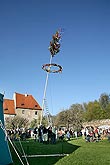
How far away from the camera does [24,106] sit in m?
85.1

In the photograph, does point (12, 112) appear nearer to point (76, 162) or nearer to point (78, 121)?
point (78, 121)

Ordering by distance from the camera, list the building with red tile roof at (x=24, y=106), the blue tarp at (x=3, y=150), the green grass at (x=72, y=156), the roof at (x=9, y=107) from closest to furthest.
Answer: the blue tarp at (x=3, y=150) < the green grass at (x=72, y=156) < the roof at (x=9, y=107) < the building with red tile roof at (x=24, y=106)

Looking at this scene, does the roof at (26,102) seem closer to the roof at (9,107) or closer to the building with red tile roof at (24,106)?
the building with red tile roof at (24,106)

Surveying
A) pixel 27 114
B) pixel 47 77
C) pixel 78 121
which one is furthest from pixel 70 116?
pixel 47 77

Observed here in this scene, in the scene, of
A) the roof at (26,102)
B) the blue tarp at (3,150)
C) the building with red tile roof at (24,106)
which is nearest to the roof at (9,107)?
the building with red tile roof at (24,106)

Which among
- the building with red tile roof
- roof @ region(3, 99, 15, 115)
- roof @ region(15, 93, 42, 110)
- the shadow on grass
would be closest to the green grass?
the shadow on grass

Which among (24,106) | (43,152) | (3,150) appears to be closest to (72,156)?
(43,152)

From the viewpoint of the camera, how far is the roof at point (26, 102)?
8506cm

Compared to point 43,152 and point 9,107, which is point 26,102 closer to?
point 9,107

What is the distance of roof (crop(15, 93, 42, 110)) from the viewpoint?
3349 inches

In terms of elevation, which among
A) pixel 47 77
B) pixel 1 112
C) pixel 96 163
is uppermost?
pixel 47 77

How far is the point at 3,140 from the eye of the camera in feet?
36.8

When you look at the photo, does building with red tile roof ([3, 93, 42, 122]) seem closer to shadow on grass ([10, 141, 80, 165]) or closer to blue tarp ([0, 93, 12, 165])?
shadow on grass ([10, 141, 80, 165])

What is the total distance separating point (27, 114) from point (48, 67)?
5859 cm
